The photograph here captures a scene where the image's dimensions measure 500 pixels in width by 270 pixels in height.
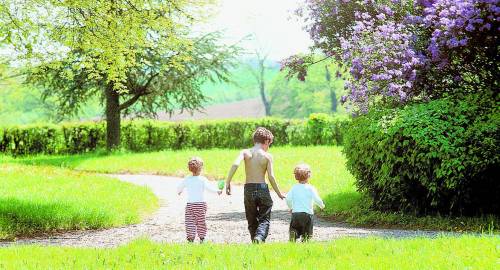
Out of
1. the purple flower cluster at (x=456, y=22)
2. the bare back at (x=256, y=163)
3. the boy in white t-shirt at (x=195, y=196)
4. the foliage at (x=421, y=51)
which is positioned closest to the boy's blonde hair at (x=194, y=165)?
the boy in white t-shirt at (x=195, y=196)

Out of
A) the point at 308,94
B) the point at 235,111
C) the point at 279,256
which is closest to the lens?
the point at 279,256

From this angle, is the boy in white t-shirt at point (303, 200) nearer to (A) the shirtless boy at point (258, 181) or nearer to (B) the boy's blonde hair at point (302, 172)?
(B) the boy's blonde hair at point (302, 172)

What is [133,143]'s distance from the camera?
32.1m

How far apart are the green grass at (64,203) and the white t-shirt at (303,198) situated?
4.82 meters

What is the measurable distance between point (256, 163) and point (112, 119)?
2269 centimetres

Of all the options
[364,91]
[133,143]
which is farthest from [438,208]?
[133,143]

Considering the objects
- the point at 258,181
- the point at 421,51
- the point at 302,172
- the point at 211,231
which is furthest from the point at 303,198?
the point at 421,51

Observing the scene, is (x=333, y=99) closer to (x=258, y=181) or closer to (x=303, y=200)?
(x=258, y=181)

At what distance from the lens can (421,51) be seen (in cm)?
1262

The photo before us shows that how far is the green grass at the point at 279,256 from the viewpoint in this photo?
6586 millimetres

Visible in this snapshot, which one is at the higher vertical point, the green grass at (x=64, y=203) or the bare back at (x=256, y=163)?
the bare back at (x=256, y=163)

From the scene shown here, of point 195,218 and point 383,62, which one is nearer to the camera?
point 195,218

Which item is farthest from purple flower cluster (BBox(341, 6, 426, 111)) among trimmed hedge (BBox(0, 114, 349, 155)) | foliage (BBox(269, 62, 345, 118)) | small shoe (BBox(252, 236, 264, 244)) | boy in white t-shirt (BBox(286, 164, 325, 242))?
foliage (BBox(269, 62, 345, 118))

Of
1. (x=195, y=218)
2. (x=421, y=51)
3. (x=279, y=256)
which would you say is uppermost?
(x=421, y=51)
